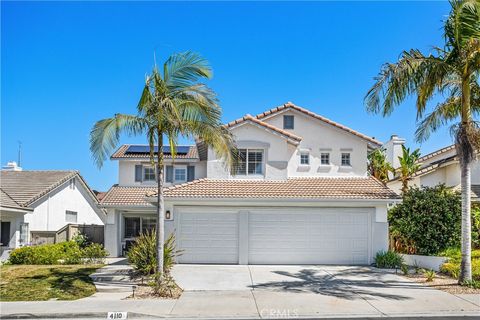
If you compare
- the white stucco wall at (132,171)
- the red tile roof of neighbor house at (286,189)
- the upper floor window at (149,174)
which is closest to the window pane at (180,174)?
the white stucco wall at (132,171)

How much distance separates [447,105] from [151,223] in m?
15.3

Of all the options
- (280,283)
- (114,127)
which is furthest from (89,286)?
(280,283)

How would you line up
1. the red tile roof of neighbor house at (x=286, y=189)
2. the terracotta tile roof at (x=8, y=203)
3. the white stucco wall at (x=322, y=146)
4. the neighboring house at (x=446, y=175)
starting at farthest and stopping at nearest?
the neighboring house at (x=446, y=175) → the white stucco wall at (x=322, y=146) → the terracotta tile roof at (x=8, y=203) → the red tile roof of neighbor house at (x=286, y=189)

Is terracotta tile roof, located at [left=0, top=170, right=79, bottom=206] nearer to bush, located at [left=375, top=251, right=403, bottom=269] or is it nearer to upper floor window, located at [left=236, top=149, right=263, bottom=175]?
upper floor window, located at [left=236, top=149, right=263, bottom=175]

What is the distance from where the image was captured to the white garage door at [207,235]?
17.9 m

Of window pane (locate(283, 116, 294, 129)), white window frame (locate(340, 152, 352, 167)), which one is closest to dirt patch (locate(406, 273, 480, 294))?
white window frame (locate(340, 152, 352, 167))

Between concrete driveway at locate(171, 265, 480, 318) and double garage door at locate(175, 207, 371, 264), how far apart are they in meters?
1.21

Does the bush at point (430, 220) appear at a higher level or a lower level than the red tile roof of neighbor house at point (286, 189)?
lower

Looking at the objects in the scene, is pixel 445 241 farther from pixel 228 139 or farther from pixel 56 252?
pixel 56 252

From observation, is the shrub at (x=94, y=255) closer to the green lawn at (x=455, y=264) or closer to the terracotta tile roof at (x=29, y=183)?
the terracotta tile roof at (x=29, y=183)

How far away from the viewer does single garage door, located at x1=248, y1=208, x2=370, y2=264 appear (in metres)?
17.7

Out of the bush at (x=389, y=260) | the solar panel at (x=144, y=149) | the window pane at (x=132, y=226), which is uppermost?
the solar panel at (x=144, y=149)

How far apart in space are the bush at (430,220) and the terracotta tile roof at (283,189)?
835 mm

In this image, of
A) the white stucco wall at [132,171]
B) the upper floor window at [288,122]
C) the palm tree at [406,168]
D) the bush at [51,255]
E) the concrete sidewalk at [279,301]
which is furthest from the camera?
the palm tree at [406,168]
